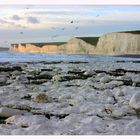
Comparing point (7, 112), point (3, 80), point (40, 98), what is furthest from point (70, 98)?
point (3, 80)

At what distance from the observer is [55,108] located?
7.57 ft

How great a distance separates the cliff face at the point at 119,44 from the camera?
8.11 feet

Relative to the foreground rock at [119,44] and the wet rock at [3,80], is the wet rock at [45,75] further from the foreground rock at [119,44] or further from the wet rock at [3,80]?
the foreground rock at [119,44]

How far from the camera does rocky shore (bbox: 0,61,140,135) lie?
81.5 inches

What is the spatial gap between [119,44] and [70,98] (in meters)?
0.59

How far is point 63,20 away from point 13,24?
288 mm

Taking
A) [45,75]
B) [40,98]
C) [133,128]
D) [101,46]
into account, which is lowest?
[133,128]

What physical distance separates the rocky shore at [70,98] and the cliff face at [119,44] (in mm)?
114

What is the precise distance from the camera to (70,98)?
7.53ft

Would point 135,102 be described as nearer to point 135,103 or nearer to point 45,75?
point 135,103

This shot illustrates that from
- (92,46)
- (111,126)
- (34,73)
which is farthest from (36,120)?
(92,46)

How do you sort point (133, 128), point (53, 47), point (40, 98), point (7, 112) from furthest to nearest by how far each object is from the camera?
point (53, 47), point (40, 98), point (7, 112), point (133, 128)

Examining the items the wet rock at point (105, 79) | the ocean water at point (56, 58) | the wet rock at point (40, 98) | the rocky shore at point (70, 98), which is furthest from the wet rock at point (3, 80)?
the wet rock at point (105, 79)
